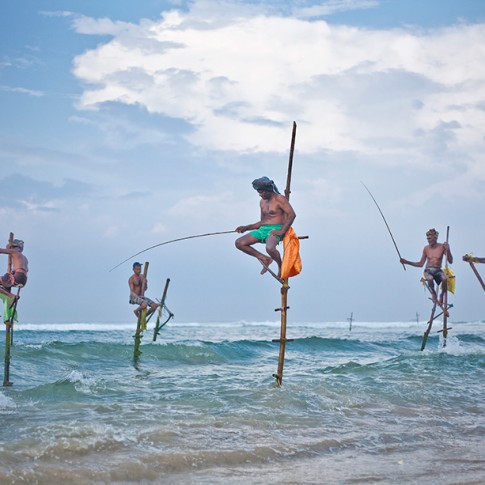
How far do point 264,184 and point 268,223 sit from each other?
25.1 inches

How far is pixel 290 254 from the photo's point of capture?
1080 cm

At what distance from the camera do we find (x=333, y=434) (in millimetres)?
8398

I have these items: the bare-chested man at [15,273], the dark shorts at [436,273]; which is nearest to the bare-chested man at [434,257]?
the dark shorts at [436,273]

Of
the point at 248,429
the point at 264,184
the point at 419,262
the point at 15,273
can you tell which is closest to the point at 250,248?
the point at 264,184

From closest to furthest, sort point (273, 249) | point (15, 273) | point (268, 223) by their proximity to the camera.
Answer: point (273, 249) → point (268, 223) → point (15, 273)

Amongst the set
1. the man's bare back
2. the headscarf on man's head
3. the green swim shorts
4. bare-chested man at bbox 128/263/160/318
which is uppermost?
the headscarf on man's head

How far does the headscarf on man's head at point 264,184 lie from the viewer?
35.4ft

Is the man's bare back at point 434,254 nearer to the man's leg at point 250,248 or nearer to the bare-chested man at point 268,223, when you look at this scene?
the bare-chested man at point 268,223

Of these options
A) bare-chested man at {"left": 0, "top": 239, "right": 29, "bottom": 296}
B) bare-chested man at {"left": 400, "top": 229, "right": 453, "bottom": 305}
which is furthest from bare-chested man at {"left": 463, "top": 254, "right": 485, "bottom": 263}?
bare-chested man at {"left": 0, "top": 239, "right": 29, "bottom": 296}

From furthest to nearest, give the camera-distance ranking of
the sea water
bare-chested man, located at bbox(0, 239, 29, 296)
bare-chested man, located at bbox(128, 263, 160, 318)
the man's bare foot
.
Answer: bare-chested man, located at bbox(128, 263, 160, 318) < bare-chested man, located at bbox(0, 239, 29, 296) < the man's bare foot < the sea water

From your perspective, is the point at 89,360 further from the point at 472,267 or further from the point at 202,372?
the point at 472,267

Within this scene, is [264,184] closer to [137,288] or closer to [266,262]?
[266,262]

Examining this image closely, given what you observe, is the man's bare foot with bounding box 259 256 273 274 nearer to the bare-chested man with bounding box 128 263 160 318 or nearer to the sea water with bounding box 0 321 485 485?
the sea water with bounding box 0 321 485 485

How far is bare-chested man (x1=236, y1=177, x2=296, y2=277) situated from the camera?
425 inches
